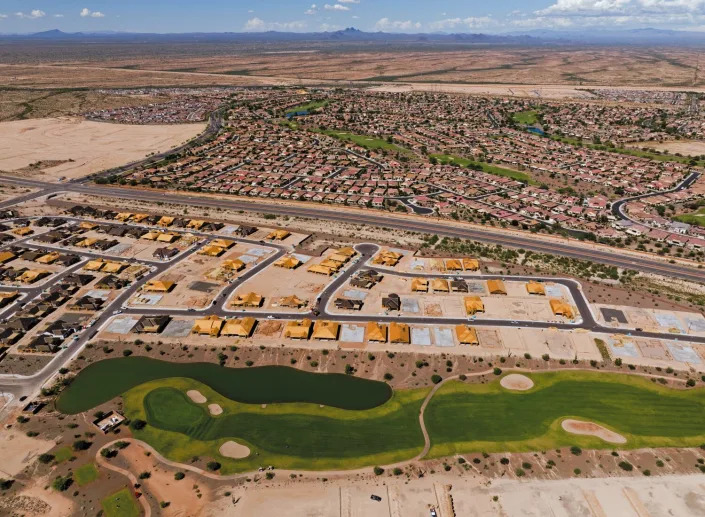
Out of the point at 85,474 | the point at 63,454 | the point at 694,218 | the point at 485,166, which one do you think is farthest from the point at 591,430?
the point at 485,166

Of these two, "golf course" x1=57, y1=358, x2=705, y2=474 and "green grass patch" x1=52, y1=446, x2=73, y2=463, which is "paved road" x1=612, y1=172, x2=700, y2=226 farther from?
"green grass patch" x1=52, y1=446, x2=73, y2=463

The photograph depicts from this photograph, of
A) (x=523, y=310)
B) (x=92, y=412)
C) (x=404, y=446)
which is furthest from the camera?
(x=523, y=310)

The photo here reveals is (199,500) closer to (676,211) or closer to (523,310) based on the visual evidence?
(523,310)

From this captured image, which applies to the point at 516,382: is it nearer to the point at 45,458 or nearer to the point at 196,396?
the point at 196,396

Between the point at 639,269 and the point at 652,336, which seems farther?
the point at 639,269

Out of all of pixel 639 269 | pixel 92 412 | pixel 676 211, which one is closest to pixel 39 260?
pixel 92 412

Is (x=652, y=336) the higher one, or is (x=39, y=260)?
(x=39, y=260)

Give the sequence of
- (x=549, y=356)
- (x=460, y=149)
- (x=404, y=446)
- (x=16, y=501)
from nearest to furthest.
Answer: (x=16, y=501) < (x=404, y=446) < (x=549, y=356) < (x=460, y=149)
